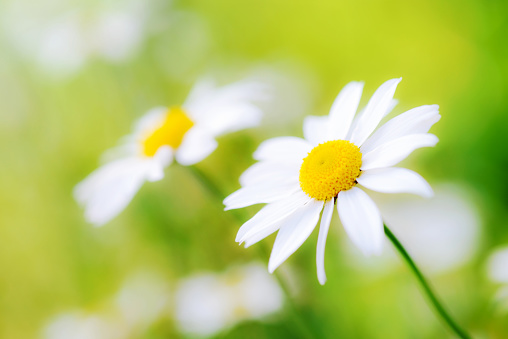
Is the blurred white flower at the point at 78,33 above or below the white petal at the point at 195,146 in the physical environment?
above

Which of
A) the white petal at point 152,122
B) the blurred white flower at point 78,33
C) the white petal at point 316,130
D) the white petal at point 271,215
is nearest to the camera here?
the white petal at point 271,215

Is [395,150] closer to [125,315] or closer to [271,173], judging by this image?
[271,173]

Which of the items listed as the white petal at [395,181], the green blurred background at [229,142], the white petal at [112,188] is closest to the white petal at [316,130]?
the white petal at [395,181]

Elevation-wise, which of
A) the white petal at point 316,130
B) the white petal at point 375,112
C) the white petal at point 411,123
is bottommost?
the white petal at point 411,123

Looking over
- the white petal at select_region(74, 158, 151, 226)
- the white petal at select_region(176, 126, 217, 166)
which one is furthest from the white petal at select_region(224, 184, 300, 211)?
the white petal at select_region(74, 158, 151, 226)

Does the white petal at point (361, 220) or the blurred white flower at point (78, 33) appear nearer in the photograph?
the white petal at point (361, 220)

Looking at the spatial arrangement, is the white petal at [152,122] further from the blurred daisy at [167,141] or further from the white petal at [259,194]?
the white petal at [259,194]
